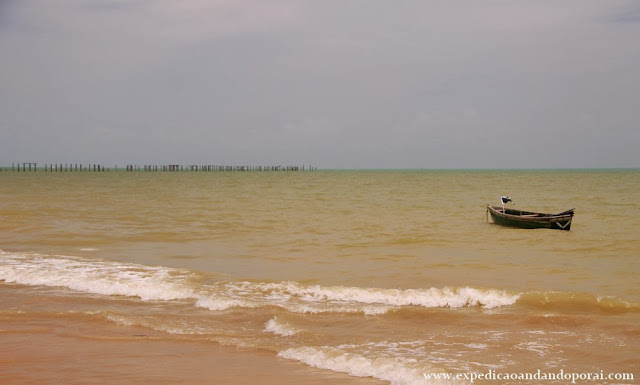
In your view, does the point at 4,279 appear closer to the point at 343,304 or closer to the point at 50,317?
the point at 50,317

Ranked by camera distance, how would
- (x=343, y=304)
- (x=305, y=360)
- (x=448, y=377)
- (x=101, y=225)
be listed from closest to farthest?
1. (x=448, y=377)
2. (x=305, y=360)
3. (x=343, y=304)
4. (x=101, y=225)

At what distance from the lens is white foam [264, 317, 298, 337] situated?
770 cm

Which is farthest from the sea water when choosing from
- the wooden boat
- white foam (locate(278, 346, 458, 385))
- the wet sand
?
the wooden boat

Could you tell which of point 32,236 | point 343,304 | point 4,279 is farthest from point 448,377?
point 32,236

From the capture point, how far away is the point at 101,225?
72.9 ft

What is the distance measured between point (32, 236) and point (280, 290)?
463 inches

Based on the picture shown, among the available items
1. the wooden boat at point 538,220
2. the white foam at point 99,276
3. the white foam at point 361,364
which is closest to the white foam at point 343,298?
the white foam at point 99,276

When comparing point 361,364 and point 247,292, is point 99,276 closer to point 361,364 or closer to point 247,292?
point 247,292

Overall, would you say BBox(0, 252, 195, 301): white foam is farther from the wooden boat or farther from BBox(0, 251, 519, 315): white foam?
the wooden boat

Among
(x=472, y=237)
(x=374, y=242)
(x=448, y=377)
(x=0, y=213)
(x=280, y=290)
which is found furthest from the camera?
(x=0, y=213)

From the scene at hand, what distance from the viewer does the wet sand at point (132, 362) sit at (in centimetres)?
595

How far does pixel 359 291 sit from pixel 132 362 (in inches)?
188

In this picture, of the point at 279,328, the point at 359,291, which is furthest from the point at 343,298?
the point at 279,328

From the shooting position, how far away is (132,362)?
253 inches
